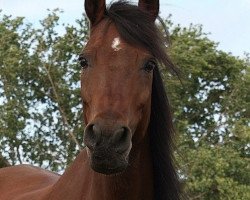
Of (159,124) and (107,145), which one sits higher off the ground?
(159,124)

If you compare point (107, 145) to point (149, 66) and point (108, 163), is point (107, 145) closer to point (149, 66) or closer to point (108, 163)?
point (108, 163)

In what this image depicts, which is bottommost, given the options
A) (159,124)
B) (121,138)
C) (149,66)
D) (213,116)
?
(121,138)

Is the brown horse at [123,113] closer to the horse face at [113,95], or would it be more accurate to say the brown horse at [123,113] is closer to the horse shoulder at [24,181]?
the horse face at [113,95]

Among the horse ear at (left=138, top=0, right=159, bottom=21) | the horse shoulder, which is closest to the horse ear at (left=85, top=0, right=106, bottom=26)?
the horse ear at (left=138, top=0, right=159, bottom=21)

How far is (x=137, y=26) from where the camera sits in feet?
12.0

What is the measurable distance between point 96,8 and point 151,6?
354mm

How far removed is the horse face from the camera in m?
3.14

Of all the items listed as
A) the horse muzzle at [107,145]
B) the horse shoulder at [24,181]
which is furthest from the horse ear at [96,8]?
the horse shoulder at [24,181]

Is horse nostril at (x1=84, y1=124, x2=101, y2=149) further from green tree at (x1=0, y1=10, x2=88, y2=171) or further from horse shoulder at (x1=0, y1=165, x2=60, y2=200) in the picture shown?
green tree at (x1=0, y1=10, x2=88, y2=171)

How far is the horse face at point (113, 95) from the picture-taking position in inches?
123

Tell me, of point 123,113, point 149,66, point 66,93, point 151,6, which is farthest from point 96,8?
point 66,93

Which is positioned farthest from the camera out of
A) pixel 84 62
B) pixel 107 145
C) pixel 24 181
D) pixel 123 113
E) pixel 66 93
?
pixel 66 93

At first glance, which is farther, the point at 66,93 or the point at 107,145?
the point at 66,93

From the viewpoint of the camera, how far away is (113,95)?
3324 millimetres
